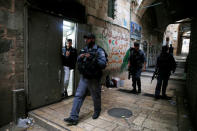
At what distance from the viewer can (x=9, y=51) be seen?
339 cm

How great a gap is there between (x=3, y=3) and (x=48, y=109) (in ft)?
9.44

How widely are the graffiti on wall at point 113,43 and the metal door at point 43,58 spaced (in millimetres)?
2215

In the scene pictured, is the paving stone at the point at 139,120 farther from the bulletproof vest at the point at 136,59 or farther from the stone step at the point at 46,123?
the bulletproof vest at the point at 136,59

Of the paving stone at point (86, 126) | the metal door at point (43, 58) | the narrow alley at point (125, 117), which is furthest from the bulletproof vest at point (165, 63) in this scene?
the metal door at point (43, 58)

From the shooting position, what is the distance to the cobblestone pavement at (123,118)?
10.5 feet

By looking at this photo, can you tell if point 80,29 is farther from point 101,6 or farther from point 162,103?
point 162,103

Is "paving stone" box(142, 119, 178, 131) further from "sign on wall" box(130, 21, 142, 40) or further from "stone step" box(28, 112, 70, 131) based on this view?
"sign on wall" box(130, 21, 142, 40)

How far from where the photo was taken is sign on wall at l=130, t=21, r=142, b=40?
9.77m

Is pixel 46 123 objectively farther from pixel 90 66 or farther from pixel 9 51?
pixel 9 51

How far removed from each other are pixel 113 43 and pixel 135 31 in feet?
11.7

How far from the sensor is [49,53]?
4.22 m

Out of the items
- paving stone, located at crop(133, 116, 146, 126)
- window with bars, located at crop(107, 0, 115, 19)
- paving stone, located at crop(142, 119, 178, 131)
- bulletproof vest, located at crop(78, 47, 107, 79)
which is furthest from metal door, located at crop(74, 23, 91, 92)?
paving stone, located at crop(142, 119, 178, 131)

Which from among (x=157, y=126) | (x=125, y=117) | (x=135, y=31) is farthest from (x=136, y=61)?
(x=135, y=31)

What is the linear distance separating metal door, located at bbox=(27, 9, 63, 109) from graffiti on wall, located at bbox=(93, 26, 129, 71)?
2.22 metres
